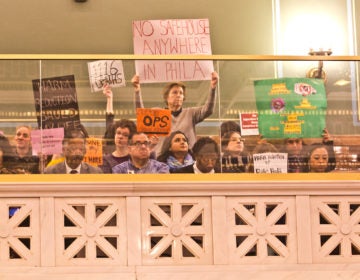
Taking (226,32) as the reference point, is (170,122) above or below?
below

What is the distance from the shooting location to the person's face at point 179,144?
600 cm

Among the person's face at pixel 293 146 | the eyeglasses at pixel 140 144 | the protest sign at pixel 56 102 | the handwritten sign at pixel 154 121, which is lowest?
the person's face at pixel 293 146

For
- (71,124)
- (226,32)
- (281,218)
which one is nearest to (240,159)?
(281,218)

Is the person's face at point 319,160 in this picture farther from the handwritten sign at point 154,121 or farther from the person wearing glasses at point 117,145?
the person wearing glasses at point 117,145

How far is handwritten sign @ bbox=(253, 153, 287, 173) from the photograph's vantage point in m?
6.06

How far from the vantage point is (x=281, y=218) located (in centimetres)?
598

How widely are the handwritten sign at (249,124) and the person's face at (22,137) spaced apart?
142cm

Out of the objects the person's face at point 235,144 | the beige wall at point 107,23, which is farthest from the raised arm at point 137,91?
the beige wall at point 107,23

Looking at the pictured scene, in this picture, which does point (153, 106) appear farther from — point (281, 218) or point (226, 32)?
point (226, 32)

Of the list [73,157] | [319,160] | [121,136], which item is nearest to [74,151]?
[73,157]

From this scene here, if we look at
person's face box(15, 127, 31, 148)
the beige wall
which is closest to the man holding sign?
person's face box(15, 127, 31, 148)

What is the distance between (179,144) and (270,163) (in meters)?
0.63

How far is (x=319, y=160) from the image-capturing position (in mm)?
6129

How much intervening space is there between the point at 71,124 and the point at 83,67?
1.30 ft
